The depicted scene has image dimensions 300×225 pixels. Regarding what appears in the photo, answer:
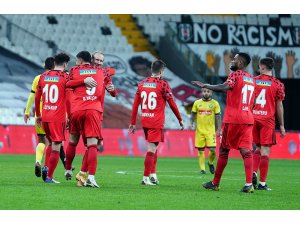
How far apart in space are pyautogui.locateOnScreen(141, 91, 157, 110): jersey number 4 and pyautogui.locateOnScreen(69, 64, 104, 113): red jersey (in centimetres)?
169

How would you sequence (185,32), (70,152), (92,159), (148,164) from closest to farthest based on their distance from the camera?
1. (92,159)
2. (70,152)
3. (148,164)
4. (185,32)

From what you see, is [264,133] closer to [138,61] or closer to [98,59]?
[98,59]

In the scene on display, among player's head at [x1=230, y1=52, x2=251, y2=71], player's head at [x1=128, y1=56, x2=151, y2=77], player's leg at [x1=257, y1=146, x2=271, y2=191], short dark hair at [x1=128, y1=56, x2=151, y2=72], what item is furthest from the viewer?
short dark hair at [x1=128, y1=56, x2=151, y2=72]

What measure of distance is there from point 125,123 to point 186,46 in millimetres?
5777

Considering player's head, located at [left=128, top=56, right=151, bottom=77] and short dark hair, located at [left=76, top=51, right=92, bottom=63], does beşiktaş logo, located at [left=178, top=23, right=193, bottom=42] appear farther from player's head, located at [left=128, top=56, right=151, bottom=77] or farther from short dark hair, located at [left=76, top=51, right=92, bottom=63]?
short dark hair, located at [left=76, top=51, right=92, bottom=63]

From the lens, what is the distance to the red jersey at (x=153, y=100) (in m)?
15.1

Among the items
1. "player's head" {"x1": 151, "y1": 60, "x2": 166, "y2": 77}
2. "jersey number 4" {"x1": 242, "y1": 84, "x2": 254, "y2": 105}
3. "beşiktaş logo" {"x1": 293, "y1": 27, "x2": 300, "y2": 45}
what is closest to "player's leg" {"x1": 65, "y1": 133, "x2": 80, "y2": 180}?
"player's head" {"x1": 151, "y1": 60, "x2": 166, "y2": 77}

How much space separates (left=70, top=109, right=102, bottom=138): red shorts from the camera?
13.4m

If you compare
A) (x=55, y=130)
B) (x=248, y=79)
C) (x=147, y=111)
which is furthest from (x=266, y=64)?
(x=55, y=130)

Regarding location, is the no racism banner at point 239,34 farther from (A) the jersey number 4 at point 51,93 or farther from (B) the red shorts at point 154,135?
(A) the jersey number 4 at point 51,93

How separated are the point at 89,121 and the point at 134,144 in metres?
16.9

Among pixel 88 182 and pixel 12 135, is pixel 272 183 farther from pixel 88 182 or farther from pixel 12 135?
pixel 12 135

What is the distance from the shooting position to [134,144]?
30.3m

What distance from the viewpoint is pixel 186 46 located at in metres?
41.8
